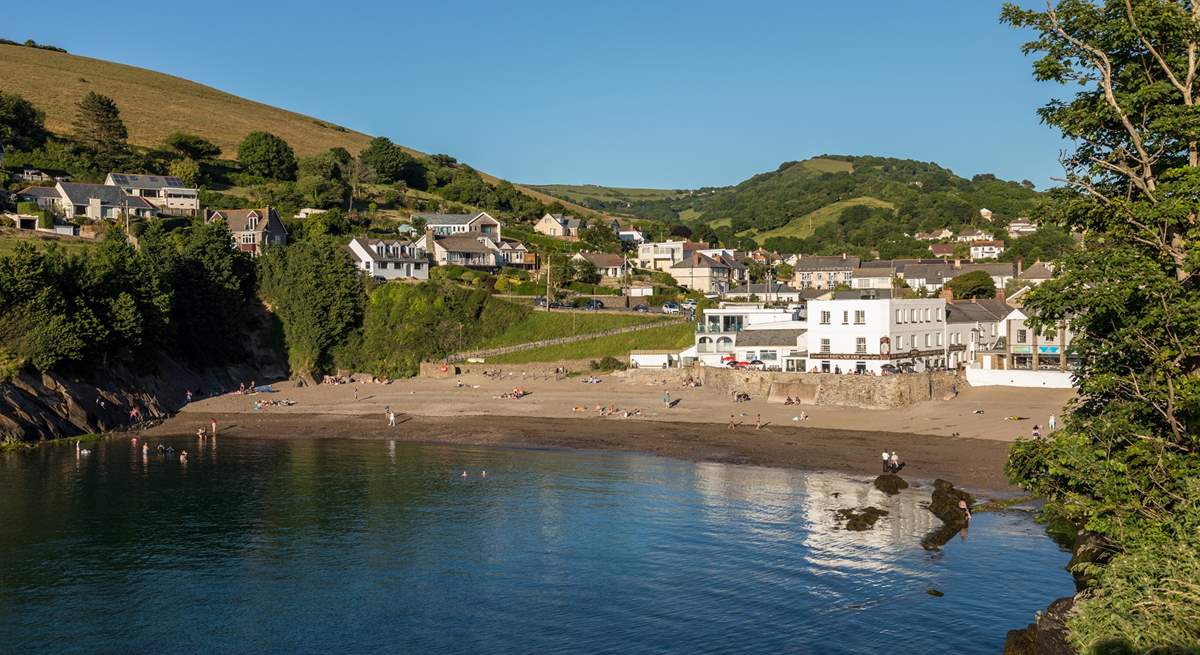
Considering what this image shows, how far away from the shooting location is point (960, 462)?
4809 cm

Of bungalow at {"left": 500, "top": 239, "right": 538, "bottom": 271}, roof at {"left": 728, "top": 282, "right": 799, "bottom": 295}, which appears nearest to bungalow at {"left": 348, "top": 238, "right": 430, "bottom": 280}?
bungalow at {"left": 500, "top": 239, "right": 538, "bottom": 271}

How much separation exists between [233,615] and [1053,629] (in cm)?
2383

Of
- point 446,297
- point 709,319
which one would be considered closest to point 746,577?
point 709,319

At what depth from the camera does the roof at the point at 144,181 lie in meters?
115

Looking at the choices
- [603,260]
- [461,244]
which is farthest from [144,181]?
[603,260]

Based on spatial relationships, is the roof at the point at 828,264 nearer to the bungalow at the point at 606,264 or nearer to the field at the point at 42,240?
the bungalow at the point at 606,264

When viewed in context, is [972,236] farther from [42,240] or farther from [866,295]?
[42,240]

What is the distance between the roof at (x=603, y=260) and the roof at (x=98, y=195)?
178 feet

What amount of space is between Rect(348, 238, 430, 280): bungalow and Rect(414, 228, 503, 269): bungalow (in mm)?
5090

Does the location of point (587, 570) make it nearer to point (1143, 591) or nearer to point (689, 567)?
point (689, 567)

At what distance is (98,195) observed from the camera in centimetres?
10869

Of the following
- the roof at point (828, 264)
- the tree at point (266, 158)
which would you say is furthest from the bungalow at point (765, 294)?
the tree at point (266, 158)

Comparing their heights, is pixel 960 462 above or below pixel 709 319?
below

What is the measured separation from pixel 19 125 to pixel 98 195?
32041 mm
